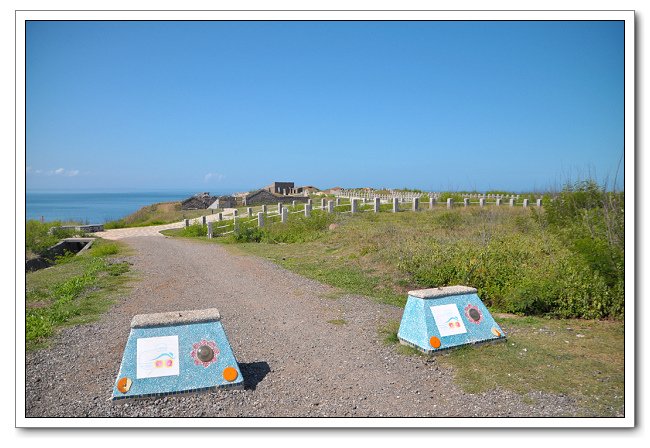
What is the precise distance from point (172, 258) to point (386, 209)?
47.0 ft

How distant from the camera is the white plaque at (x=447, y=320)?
5855mm

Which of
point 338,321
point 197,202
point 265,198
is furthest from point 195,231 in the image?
point 265,198

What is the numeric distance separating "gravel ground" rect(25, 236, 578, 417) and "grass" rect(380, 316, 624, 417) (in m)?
0.18

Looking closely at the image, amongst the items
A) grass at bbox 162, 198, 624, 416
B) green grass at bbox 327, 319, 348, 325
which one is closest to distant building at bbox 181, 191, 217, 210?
grass at bbox 162, 198, 624, 416

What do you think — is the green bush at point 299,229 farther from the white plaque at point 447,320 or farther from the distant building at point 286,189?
the distant building at point 286,189

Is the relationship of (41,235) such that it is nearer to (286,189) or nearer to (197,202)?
(197,202)

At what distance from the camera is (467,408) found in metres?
4.54

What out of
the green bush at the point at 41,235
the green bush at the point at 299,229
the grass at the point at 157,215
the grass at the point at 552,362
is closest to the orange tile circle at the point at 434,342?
the grass at the point at 552,362

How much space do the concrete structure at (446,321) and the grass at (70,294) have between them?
4580 mm

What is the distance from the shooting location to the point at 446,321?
590 centimetres

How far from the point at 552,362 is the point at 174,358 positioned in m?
3.91

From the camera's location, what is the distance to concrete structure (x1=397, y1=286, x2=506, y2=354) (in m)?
5.80
